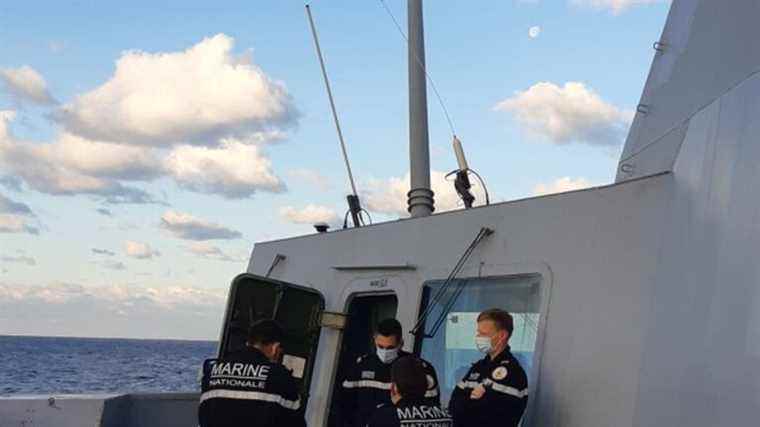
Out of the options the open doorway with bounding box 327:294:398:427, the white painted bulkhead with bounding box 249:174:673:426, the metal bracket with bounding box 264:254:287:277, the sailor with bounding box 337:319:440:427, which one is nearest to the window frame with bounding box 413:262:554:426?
the white painted bulkhead with bounding box 249:174:673:426

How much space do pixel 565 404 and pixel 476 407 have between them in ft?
1.65

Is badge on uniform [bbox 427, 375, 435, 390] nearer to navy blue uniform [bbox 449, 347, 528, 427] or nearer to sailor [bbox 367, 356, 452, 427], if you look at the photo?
navy blue uniform [bbox 449, 347, 528, 427]

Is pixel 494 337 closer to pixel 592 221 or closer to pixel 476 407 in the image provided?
pixel 476 407

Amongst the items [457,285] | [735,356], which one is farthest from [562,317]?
[735,356]

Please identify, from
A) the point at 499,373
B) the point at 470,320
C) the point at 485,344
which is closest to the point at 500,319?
the point at 485,344

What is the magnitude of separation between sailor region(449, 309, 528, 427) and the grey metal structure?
0.35 m

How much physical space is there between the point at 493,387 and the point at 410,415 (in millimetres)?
523

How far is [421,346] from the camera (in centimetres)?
600

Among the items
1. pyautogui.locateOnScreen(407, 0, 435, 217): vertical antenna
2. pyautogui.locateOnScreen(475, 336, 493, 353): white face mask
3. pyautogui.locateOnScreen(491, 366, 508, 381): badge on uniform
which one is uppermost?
pyautogui.locateOnScreen(407, 0, 435, 217): vertical antenna

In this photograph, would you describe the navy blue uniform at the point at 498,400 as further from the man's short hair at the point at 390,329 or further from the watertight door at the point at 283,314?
the watertight door at the point at 283,314

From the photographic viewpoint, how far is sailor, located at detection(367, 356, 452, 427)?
162 inches

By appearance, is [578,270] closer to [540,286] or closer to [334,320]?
[540,286]

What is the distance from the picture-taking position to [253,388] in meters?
4.66

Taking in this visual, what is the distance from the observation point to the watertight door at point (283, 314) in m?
6.22
